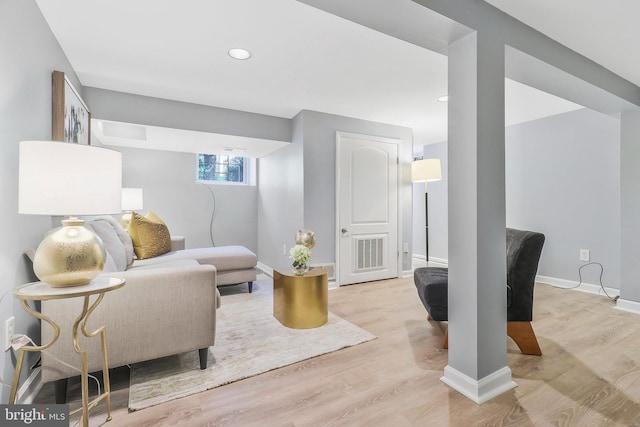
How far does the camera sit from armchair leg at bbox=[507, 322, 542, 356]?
207 cm

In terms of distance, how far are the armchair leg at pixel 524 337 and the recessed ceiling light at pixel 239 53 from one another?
2804mm

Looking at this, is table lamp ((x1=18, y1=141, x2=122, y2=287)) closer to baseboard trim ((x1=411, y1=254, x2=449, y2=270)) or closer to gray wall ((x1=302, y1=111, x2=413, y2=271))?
gray wall ((x1=302, y1=111, x2=413, y2=271))

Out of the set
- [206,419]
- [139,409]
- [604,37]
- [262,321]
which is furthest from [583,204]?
[139,409]

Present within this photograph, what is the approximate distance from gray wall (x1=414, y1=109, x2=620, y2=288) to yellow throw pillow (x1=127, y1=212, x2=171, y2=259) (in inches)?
183

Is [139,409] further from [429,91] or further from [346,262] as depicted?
[429,91]

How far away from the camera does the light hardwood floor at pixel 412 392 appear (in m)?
1.46

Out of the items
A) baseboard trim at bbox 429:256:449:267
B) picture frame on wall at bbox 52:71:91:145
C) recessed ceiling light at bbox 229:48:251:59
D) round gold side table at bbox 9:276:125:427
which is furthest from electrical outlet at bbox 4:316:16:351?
baseboard trim at bbox 429:256:449:267

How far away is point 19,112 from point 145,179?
3187 mm

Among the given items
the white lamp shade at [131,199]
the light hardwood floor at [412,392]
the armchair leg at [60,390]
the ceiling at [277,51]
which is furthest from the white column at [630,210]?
the white lamp shade at [131,199]

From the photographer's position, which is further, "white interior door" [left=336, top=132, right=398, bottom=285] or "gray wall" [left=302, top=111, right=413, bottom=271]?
"white interior door" [left=336, top=132, right=398, bottom=285]

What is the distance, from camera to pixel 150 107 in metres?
3.23

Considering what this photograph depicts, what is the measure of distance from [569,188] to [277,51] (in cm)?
384

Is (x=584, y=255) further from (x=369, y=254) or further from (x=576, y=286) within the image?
(x=369, y=254)

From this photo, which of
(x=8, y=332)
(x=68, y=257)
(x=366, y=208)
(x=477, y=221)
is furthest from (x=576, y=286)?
(x=8, y=332)
